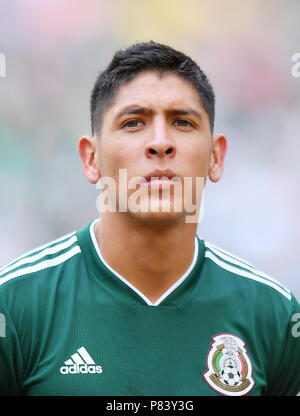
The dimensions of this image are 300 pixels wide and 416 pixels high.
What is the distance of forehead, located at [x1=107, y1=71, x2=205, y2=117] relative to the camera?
2345 mm

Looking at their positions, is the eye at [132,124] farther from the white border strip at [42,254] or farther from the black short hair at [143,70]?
the white border strip at [42,254]

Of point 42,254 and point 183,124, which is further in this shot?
point 42,254

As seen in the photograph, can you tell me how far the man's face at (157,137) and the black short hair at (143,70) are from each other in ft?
0.12

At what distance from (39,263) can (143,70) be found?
92 centimetres

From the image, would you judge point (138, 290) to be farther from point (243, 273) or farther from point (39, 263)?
point (243, 273)

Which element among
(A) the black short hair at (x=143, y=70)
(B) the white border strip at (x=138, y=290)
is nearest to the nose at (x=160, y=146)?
(A) the black short hair at (x=143, y=70)

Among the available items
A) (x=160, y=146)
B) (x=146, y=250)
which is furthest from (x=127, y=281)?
(x=160, y=146)

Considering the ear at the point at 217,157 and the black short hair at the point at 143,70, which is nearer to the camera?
the black short hair at the point at 143,70

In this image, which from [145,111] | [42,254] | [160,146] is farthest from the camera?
[42,254]

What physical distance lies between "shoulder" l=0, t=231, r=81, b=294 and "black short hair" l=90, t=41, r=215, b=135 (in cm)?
53

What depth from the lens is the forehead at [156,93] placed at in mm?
2345

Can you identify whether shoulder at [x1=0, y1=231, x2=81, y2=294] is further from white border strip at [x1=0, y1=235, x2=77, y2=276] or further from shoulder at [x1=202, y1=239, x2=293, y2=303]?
shoulder at [x1=202, y1=239, x2=293, y2=303]

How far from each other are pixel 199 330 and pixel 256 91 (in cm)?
470

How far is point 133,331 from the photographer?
7.76ft
